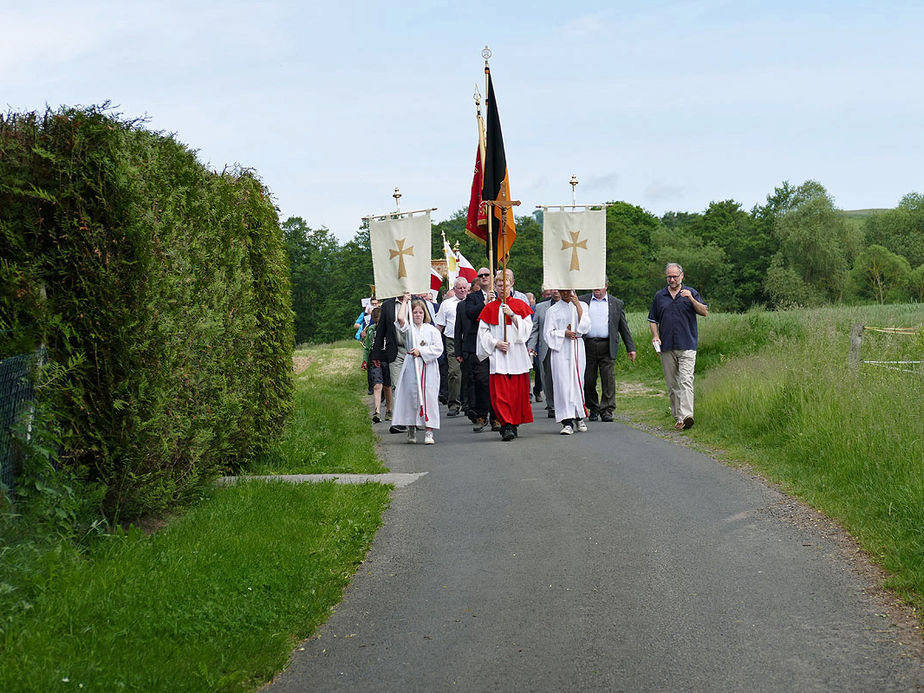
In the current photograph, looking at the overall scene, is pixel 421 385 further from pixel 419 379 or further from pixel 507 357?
pixel 507 357

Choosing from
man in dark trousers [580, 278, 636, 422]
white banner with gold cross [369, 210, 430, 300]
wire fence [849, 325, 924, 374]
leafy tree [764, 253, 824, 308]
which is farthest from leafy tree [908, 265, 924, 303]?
white banner with gold cross [369, 210, 430, 300]

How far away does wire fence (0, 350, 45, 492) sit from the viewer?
20.1ft

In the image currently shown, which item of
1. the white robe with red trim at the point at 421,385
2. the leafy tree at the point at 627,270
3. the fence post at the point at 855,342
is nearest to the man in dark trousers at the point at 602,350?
the white robe with red trim at the point at 421,385

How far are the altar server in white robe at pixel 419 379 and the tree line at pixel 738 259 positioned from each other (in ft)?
201

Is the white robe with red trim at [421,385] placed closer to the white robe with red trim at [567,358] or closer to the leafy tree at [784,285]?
the white robe with red trim at [567,358]

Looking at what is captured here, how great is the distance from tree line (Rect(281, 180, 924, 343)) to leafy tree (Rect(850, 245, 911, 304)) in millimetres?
81

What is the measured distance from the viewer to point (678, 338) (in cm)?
1502

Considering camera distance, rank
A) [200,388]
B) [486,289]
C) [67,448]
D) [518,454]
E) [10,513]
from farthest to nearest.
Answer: [486,289]
[518,454]
[200,388]
[67,448]
[10,513]

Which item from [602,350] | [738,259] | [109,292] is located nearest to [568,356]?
[602,350]

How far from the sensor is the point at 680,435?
14.1 metres

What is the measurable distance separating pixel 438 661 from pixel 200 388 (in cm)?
398

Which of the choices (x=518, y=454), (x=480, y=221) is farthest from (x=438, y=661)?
(x=480, y=221)

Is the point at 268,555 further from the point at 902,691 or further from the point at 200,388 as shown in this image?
the point at 902,691

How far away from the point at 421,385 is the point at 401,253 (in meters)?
2.16
